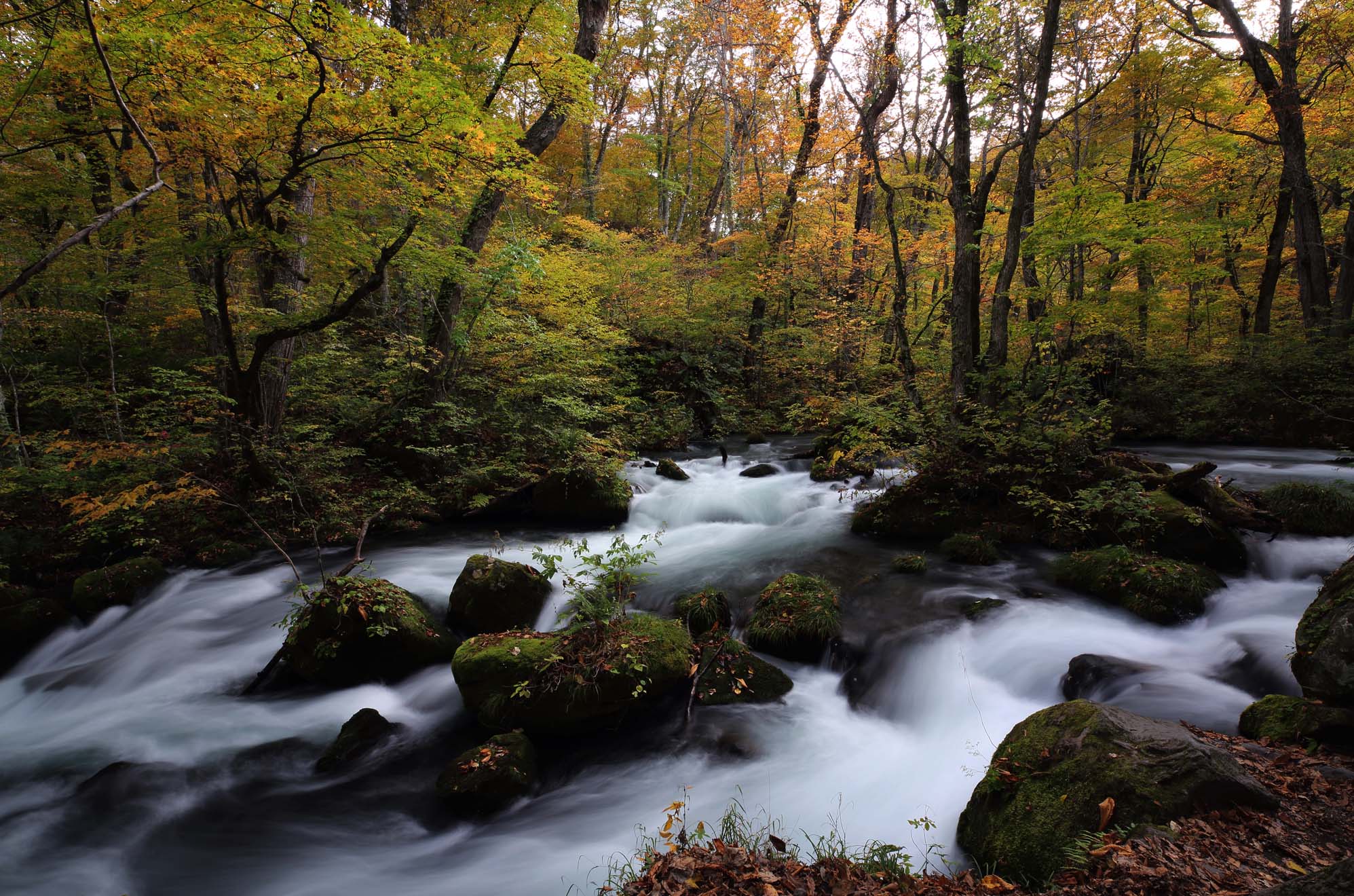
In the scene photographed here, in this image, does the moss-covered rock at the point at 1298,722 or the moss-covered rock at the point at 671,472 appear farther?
the moss-covered rock at the point at 671,472

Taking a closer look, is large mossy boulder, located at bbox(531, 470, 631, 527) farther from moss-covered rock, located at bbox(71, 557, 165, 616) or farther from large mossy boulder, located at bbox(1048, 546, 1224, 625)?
large mossy boulder, located at bbox(1048, 546, 1224, 625)

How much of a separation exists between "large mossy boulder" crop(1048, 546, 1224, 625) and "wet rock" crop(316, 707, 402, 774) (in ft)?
24.5

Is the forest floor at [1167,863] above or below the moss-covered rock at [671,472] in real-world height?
below

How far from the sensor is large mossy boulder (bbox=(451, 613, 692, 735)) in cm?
475

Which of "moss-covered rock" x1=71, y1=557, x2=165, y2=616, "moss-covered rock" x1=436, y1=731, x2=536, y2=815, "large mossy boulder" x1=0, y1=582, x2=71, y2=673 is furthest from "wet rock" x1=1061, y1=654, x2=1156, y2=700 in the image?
"large mossy boulder" x1=0, y1=582, x2=71, y2=673

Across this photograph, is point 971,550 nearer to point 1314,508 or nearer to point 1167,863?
point 1314,508

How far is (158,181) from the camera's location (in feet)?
11.7

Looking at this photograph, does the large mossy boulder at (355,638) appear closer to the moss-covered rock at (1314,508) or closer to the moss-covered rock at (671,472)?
the moss-covered rock at (671,472)

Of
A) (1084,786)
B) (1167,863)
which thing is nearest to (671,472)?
(1084,786)

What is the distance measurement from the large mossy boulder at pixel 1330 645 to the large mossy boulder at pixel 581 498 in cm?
838

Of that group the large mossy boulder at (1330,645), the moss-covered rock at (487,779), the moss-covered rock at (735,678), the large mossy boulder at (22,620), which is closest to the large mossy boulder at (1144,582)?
the large mossy boulder at (1330,645)

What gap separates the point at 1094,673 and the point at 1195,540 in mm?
3131

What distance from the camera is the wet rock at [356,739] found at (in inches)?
195

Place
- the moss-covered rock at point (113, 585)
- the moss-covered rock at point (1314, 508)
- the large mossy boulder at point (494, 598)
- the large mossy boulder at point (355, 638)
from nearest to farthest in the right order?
the large mossy boulder at point (355, 638), the large mossy boulder at point (494, 598), the moss-covered rock at point (1314, 508), the moss-covered rock at point (113, 585)
